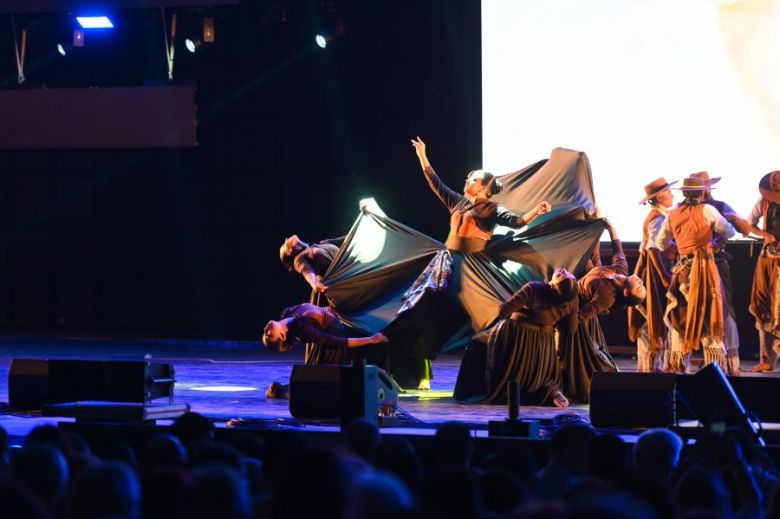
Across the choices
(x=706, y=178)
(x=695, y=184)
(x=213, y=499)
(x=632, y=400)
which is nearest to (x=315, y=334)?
(x=632, y=400)

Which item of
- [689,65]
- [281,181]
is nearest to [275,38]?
[281,181]

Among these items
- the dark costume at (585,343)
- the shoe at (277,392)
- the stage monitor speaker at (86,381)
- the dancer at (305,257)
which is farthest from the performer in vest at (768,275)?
the stage monitor speaker at (86,381)

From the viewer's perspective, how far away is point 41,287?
16469 mm

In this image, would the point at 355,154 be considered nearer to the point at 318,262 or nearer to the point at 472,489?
the point at 318,262

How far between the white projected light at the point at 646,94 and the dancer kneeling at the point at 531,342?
356 cm

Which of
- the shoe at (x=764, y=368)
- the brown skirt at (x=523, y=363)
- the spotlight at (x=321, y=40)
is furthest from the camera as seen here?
the spotlight at (x=321, y=40)

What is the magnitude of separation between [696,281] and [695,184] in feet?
2.78

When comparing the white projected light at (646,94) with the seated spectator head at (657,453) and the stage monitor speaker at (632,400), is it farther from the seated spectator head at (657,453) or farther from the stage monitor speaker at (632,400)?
the seated spectator head at (657,453)

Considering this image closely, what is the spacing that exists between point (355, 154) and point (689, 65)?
4.47m

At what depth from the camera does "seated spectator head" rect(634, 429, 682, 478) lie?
160 inches

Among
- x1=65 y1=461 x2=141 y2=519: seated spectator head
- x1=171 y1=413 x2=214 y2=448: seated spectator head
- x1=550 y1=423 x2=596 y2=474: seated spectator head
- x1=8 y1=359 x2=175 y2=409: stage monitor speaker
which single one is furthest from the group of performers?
x1=65 y1=461 x2=141 y2=519: seated spectator head

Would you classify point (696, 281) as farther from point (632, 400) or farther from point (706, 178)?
point (632, 400)

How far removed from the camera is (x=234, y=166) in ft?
50.3

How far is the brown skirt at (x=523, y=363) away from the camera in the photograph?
855 cm
